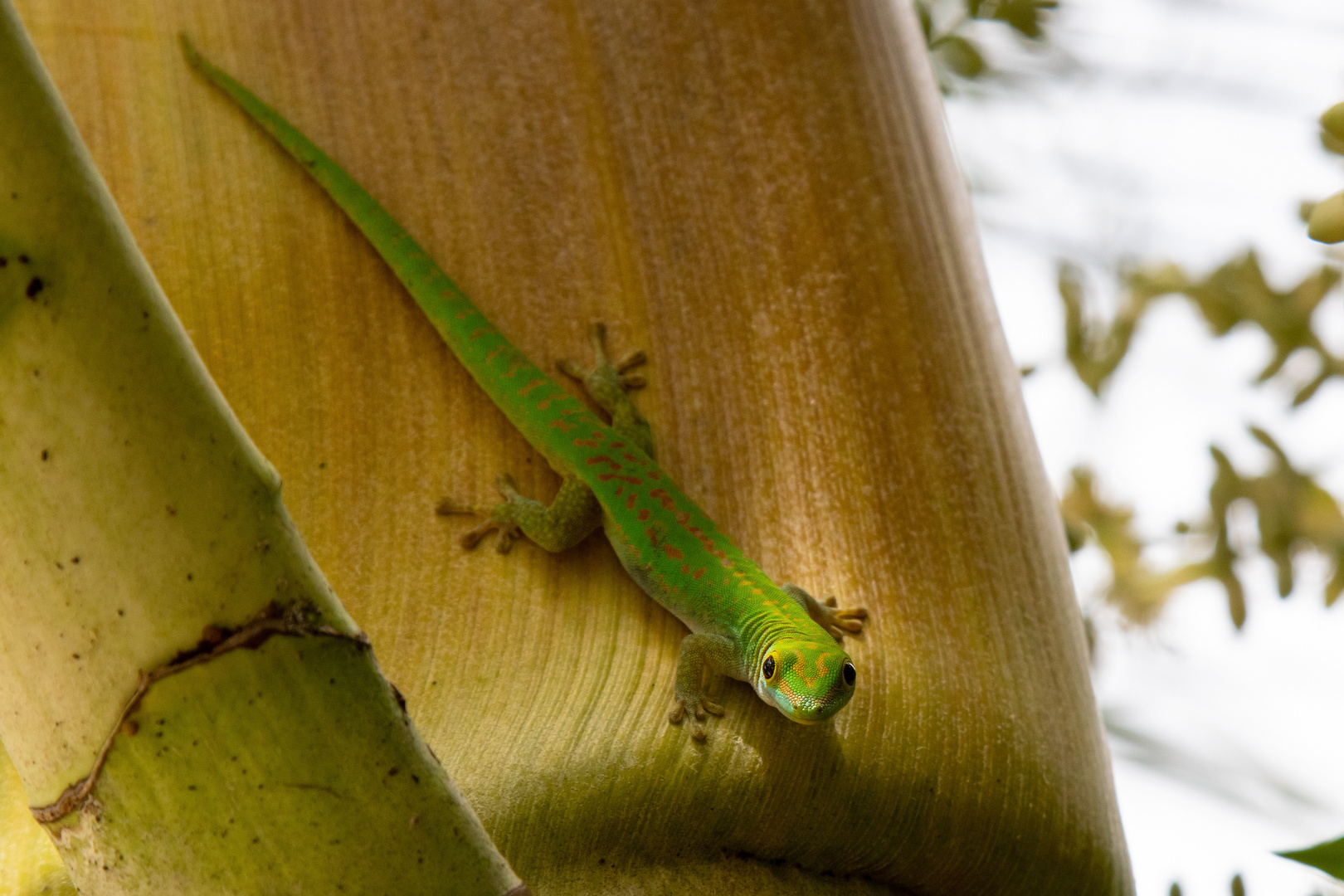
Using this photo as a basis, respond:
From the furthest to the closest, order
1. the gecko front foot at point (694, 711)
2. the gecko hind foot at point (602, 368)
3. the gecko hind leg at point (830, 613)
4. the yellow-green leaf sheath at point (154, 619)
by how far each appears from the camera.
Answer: the gecko hind foot at point (602, 368) < the gecko hind leg at point (830, 613) < the gecko front foot at point (694, 711) < the yellow-green leaf sheath at point (154, 619)

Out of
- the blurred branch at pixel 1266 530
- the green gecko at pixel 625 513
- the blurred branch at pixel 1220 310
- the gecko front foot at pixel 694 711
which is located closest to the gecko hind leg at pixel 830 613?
the green gecko at pixel 625 513

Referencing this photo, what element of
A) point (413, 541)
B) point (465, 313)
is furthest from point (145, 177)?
point (413, 541)

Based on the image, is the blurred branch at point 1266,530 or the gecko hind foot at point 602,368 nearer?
the gecko hind foot at point 602,368

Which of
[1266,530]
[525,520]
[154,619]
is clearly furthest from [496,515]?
[1266,530]

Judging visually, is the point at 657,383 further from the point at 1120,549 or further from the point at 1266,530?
the point at 1120,549

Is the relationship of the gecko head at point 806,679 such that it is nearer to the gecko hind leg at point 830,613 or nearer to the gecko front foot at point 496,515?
the gecko hind leg at point 830,613
